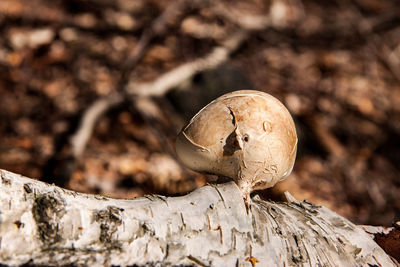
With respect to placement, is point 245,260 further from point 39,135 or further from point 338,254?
point 39,135

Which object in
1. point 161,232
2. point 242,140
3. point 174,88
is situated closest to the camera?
point 161,232

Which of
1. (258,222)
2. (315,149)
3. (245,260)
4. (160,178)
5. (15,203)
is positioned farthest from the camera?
(315,149)

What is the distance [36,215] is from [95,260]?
0.58ft

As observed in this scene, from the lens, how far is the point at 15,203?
89cm

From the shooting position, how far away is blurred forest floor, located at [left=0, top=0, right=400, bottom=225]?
10.8 feet

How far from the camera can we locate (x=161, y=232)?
1.01 meters

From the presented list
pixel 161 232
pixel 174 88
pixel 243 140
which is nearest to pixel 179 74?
pixel 174 88

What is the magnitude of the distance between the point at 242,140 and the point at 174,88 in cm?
292

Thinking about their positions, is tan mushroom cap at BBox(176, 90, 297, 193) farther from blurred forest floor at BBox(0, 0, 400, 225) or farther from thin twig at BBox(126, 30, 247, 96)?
thin twig at BBox(126, 30, 247, 96)

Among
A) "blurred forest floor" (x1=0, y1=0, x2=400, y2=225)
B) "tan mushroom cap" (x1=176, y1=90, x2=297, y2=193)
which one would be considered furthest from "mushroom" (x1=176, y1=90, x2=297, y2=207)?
"blurred forest floor" (x1=0, y1=0, x2=400, y2=225)

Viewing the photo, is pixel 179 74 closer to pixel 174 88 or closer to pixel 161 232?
pixel 174 88

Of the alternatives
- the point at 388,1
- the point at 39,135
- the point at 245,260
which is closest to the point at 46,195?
the point at 245,260

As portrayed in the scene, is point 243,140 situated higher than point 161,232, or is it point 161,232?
point 243,140

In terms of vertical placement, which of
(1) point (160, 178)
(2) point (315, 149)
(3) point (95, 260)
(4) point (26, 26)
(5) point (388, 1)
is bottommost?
(3) point (95, 260)
